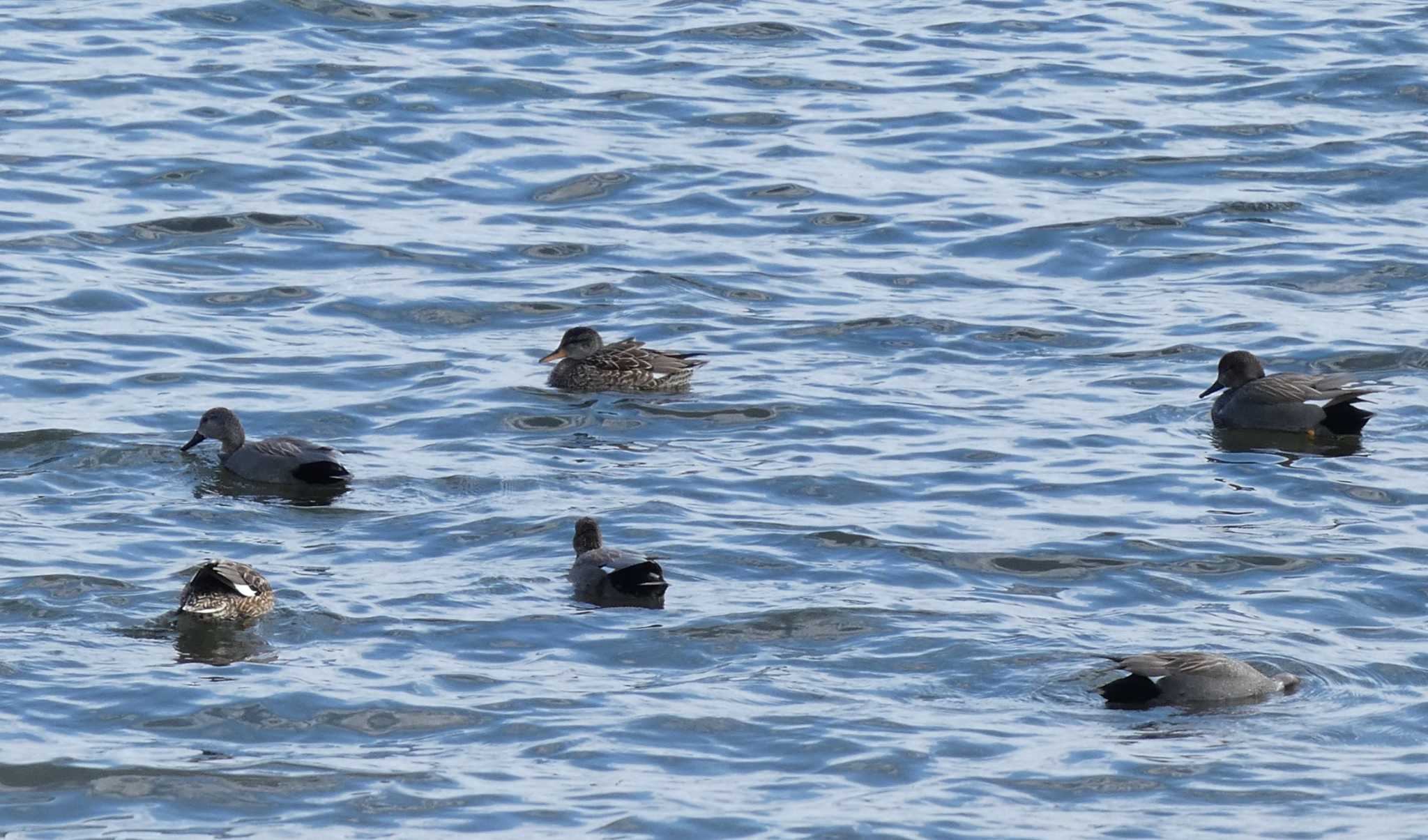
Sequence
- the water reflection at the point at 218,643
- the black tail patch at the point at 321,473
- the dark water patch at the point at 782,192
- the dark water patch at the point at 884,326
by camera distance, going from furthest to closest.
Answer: the dark water patch at the point at 782,192 < the dark water patch at the point at 884,326 < the black tail patch at the point at 321,473 < the water reflection at the point at 218,643

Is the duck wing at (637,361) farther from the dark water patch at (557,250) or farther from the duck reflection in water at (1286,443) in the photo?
the duck reflection in water at (1286,443)

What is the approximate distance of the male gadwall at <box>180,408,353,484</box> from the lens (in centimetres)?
1375

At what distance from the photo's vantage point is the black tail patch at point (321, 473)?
13.7 meters

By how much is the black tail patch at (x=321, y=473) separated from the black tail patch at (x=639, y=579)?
252cm

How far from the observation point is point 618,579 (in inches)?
463

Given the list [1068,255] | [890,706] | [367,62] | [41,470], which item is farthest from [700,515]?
[367,62]

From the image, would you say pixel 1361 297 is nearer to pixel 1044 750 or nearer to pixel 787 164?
pixel 787 164

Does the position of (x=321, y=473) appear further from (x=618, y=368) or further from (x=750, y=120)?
(x=750, y=120)

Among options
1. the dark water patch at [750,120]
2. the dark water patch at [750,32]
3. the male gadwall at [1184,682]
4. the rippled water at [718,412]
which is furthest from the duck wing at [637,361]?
the dark water patch at [750,32]

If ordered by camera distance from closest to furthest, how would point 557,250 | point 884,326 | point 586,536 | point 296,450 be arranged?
point 586,536
point 296,450
point 884,326
point 557,250

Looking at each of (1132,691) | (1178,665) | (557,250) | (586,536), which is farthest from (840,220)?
(1178,665)

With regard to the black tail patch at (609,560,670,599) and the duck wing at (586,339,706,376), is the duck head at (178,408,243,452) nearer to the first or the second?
the duck wing at (586,339,706,376)

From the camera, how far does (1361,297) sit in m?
17.9

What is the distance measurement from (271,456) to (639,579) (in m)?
3.16
